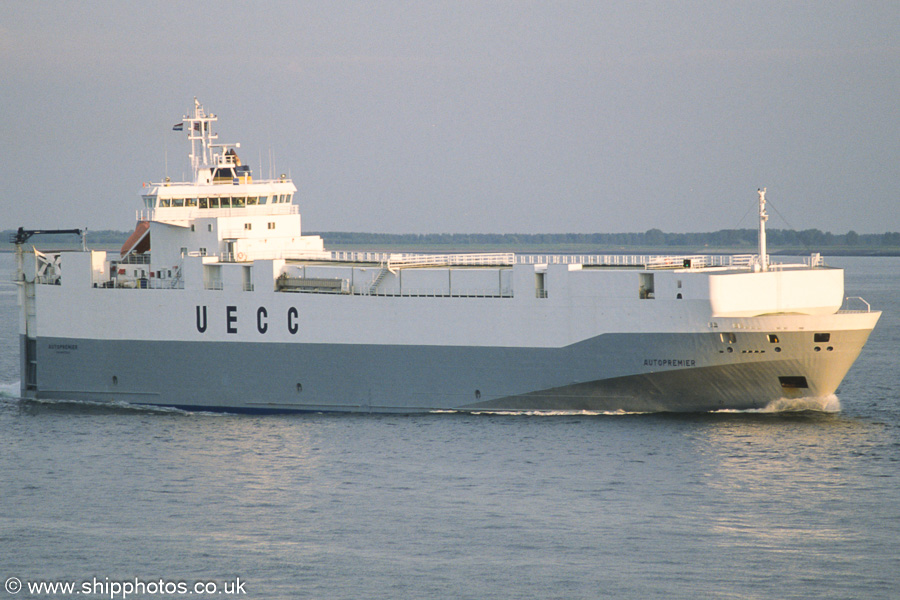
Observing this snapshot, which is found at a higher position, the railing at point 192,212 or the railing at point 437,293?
the railing at point 192,212

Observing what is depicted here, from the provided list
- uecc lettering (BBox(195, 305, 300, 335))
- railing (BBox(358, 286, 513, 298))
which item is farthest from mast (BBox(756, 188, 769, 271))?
uecc lettering (BBox(195, 305, 300, 335))

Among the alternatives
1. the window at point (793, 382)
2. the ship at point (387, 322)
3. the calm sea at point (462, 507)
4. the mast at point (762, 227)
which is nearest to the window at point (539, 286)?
the ship at point (387, 322)

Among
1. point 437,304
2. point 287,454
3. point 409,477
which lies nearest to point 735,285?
point 437,304

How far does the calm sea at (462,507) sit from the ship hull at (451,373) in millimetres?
631

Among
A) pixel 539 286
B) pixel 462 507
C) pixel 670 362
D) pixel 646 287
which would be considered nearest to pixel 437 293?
pixel 539 286

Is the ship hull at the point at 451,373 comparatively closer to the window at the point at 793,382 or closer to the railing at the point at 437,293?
the window at the point at 793,382

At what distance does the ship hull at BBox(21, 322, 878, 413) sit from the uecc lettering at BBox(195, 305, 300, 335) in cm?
44

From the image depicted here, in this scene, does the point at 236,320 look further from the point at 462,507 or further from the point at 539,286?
the point at 462,507

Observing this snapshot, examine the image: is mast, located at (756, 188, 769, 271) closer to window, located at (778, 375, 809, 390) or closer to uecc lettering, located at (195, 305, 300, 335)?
window, located at (778, 375, 809, 390)

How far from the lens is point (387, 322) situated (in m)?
28.2

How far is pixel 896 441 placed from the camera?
79.2ft

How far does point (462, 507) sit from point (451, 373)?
313 inches

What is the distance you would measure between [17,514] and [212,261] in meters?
11.1

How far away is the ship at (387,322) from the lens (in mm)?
25719
